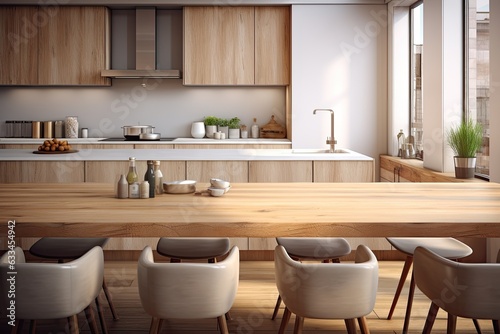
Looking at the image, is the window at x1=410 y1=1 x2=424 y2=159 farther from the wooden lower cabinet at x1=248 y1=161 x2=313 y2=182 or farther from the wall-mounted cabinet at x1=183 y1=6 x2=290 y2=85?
the wooden lower cabinet at x1=248 y1=161 x2=313 y2=182

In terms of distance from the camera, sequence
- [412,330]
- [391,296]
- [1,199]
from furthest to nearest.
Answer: [391,296]
[412,330]
[1,199]

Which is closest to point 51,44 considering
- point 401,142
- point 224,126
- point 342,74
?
point 224,126

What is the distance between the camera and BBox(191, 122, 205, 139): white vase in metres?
6.70

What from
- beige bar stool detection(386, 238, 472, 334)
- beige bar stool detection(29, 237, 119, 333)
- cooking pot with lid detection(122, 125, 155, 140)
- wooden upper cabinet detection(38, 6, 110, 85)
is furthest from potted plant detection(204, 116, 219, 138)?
beige bar stool detection(386, 238, 472, 334)

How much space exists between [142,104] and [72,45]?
108 centimetres

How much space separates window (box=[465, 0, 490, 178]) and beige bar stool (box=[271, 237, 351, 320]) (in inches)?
76.0

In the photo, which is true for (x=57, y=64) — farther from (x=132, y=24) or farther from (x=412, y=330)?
(x=412, y=330)

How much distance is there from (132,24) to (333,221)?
5.32 meters

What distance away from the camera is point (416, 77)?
604 cm

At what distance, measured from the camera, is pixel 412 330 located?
2.94m

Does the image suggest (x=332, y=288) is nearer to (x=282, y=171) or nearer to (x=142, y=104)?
(x=282, y=171)

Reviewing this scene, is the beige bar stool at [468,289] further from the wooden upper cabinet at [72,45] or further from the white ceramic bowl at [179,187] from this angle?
the wooden upper cabinet at [72,45]

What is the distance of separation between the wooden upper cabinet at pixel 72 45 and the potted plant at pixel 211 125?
138 centimetres

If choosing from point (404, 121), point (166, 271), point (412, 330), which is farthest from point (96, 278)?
point (404, 121)
